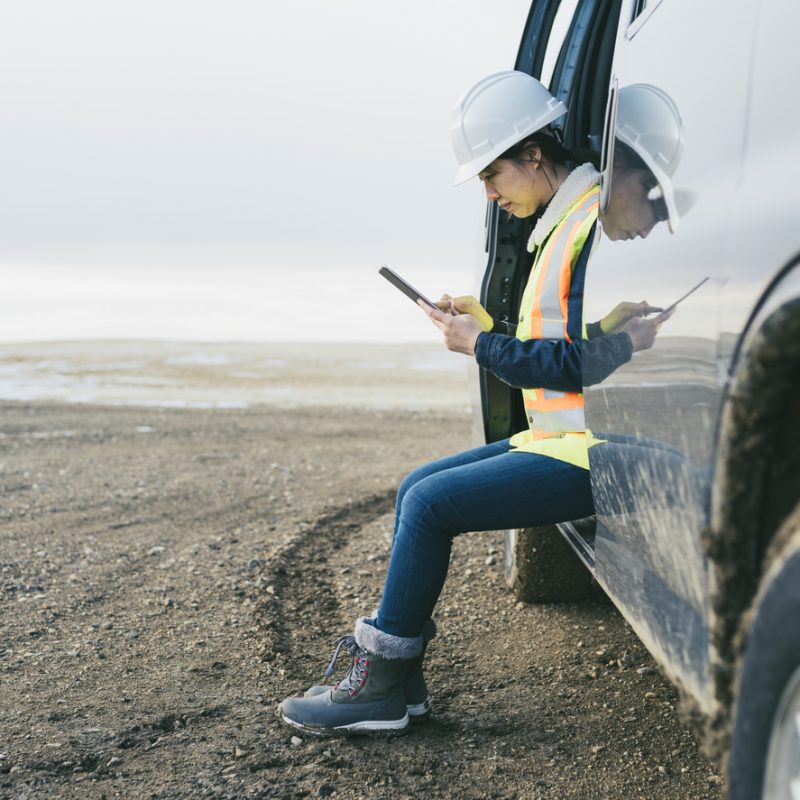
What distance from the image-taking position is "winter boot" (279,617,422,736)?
3.09 metres

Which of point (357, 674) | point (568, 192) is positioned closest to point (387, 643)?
point (357, 674)

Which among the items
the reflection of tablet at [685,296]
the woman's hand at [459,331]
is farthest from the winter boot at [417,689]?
the reflection of tablet at [685,296]

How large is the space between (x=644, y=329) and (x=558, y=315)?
69cm

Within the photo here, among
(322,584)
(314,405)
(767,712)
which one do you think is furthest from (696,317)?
(314,405)

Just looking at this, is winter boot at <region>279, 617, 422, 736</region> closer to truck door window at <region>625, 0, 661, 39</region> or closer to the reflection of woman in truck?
the reflection of woman in truck

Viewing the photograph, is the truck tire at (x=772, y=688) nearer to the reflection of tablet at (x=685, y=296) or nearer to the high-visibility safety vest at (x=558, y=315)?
the reflection of tablet at (x=685, y=296)

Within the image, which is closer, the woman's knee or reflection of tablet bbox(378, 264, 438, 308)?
the woman's knee

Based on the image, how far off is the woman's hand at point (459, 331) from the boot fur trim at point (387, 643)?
0.89 metres

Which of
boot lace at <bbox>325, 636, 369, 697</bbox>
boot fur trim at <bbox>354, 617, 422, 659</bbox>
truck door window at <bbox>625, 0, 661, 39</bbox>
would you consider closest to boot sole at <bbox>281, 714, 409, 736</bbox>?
boot lace at <bbox>325, 636, 369, 697</bbox>

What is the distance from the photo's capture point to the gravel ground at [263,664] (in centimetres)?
290

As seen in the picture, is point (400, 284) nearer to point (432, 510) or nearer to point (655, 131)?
point (432, 510)

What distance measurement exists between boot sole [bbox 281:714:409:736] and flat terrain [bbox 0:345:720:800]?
1.1 inches

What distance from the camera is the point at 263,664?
3.77 meters

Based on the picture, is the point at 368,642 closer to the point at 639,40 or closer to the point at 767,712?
the point at 767,712
